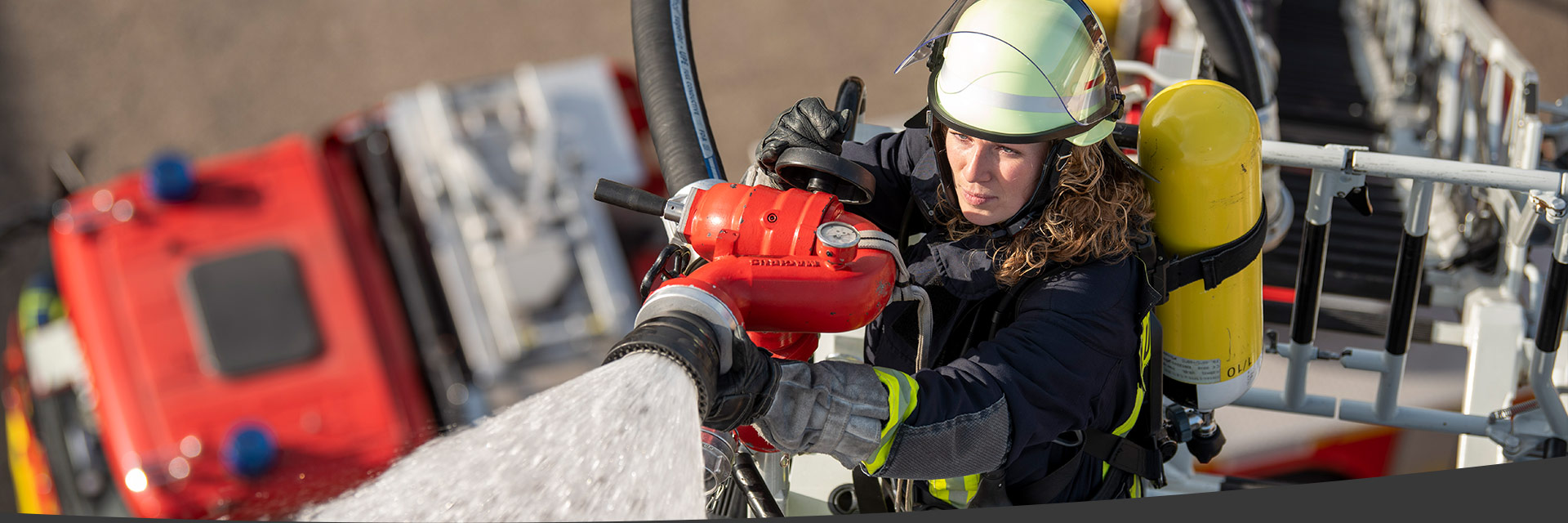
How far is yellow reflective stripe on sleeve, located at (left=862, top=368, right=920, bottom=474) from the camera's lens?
80.0 inches

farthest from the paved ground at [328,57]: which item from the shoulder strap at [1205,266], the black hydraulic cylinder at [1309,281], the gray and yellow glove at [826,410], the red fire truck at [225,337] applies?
the gray and yellow glove at [826,410]

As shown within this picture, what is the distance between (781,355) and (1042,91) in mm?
782

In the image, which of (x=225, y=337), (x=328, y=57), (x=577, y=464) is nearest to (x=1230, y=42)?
(x=577, y=464)

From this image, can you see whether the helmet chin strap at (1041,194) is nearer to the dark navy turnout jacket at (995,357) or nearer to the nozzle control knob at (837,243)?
the dark navy turnout jacket at (995,357)

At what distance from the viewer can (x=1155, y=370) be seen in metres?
2.74

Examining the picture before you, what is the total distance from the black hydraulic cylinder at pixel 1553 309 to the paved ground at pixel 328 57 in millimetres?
5817

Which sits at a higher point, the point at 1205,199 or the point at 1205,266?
the point at 1205,199

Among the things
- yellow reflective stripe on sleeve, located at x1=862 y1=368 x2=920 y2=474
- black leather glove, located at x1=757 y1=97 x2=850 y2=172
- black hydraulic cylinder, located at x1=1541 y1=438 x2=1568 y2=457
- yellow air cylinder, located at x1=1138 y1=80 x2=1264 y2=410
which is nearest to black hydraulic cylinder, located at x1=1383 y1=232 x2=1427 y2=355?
black hydraulic cylinder, located at x1=1541 y1=438 x2=1568 y2=457

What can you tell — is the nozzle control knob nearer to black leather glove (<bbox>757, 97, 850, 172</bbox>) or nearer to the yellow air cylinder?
black leather glove (<bbox>757, 97, 850, 172</bbox>)

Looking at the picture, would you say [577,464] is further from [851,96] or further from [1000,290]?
[851,96]

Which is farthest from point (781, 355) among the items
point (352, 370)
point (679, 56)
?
point (352, 370)

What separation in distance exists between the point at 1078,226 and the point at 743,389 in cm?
88

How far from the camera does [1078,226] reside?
7.68 feet

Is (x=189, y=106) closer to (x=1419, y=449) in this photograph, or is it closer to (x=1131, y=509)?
(x=1419, y=449)
